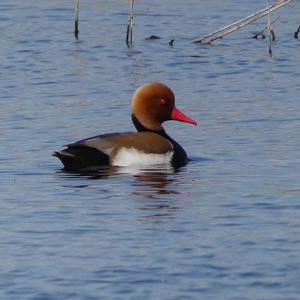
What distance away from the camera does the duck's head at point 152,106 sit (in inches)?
603

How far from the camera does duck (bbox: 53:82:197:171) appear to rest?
1425 cm

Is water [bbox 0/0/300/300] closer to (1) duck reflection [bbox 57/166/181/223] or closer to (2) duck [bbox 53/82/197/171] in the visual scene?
(1) duck reflection [bbox 57/166/181/223]

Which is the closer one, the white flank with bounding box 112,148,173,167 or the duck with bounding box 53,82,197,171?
the duck with bounding box 53,82,197,171

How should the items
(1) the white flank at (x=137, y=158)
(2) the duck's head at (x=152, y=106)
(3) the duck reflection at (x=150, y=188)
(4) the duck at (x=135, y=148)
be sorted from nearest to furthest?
(3) the duck reflection at (x=150, y=188) < (4) the duck at (x=135, y=148) < (1) the white flank at (x=137, y=158) < (2) the duck's head at (x=152, y=106)

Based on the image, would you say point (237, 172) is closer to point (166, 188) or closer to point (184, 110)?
point (166, 188)

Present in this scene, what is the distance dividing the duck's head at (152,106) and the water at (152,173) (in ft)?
1.51

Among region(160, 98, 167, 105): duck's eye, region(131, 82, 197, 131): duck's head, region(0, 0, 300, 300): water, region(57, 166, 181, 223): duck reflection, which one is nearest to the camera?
region(0, 0, 300, 300): water

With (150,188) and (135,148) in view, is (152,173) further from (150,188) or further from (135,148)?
(150,188)

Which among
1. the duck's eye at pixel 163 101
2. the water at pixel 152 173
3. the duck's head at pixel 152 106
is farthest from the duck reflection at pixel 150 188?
the duck's eye at pixel 163 101

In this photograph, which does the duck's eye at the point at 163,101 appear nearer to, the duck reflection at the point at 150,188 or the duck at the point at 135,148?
the duck at the point at 135,148

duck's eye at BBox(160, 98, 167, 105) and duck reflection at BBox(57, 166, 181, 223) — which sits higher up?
duck's eye at BBox(160, 98, 167, 105)

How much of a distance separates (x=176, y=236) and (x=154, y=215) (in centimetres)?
90

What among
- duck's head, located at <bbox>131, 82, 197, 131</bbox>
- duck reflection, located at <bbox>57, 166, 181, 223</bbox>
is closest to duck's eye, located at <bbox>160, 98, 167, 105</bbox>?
duck's head, located at <bbox>131, 82, 197, 131</bbox>

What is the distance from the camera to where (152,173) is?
46.5 ft
